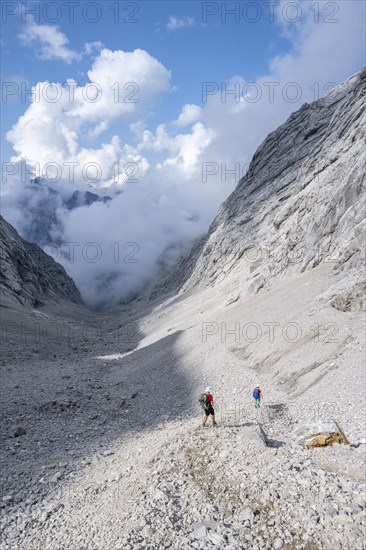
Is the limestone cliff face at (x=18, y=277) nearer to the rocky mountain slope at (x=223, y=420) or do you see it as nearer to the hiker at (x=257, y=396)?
the rocky mountain slope at (x=223, y=420)

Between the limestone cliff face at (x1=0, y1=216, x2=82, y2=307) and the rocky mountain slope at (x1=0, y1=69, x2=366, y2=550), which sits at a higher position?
the limestone cliff face at (x1=0, y1=216, x2=82, y2=307)

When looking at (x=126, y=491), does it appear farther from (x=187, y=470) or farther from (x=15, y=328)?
(x=15, y=328)

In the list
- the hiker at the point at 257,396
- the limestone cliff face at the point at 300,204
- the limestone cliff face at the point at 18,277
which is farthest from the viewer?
the limestone cliff face at the point at 18,277

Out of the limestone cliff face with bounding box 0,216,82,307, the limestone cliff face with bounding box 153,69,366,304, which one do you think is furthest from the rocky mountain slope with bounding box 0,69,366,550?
the limestone cliff face with bounding box 0,216,82,307

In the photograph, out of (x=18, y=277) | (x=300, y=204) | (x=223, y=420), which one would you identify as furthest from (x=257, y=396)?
(x=18, y=277)

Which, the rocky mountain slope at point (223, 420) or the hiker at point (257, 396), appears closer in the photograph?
the rocky mountain slope at point (223, 420)

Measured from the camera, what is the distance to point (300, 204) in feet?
149

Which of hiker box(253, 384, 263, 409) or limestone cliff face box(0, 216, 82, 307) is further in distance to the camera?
limestone cliff face box(0, 216, 82, 307)

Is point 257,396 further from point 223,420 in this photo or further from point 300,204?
point 300,204

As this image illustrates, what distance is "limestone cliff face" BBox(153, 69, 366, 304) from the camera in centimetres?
3383

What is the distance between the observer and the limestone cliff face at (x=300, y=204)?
111ft

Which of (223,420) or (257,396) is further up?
(257,396)

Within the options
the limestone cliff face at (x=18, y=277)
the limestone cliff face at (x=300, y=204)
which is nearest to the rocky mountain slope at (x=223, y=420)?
the limestone cliff face at (x=300, y=204)

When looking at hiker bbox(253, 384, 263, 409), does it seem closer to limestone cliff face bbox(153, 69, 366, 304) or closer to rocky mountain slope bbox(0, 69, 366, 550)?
rocky mountain slope bbox(0, 69, 366, 550)
